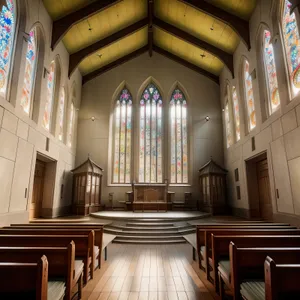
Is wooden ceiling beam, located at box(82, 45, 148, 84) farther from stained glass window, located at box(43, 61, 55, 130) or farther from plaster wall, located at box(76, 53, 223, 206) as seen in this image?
stained glass window, located at box(43, 61, 55, 130)

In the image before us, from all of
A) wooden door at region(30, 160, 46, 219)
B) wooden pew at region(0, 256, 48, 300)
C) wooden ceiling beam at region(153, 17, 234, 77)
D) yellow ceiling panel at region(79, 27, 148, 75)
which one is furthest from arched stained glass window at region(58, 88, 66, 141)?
wooden pew at region(0, 256, 48, 300)

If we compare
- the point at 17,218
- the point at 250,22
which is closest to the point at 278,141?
the point at 250,22

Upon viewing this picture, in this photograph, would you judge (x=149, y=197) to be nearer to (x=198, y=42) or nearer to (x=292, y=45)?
(x=198, y=42)

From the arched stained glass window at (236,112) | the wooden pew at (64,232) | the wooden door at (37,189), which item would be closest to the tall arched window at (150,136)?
the arched stained glass window at (236,112)

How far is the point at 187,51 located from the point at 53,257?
395 inches

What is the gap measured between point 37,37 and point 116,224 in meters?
5.95

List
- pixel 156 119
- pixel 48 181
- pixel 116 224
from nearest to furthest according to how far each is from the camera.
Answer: pixel 116 224, pixel 48 181, pixel 156 119

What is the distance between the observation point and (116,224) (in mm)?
6551

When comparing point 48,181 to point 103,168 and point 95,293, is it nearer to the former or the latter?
point 103,168

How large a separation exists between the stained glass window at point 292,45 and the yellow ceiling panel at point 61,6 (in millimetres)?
5709

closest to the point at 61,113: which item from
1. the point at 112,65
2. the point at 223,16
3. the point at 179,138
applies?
the point at 112,65

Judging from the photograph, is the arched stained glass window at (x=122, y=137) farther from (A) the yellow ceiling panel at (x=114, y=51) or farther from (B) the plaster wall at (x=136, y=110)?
(A) the yellow ceiling panel at (x=114, y=51)

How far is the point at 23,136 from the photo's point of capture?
5.73 m

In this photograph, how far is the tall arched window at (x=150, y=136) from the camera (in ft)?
34.1
